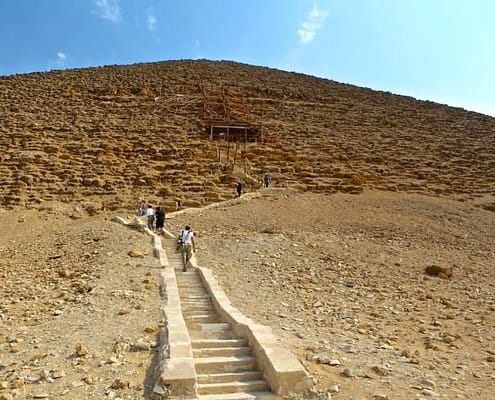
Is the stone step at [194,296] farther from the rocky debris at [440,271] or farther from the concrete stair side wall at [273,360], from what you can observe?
the rocky debris at [440,271]

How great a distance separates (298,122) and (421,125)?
908 centimetres

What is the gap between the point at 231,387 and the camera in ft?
14.2

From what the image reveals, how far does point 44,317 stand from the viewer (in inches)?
270

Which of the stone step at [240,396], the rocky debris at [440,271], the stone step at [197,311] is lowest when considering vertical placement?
the stone step at [240,396]

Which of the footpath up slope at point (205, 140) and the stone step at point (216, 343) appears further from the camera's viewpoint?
the footpath up slope at point (205, 140)

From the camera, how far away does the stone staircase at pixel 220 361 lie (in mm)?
4277

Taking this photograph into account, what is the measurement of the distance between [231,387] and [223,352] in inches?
28.9

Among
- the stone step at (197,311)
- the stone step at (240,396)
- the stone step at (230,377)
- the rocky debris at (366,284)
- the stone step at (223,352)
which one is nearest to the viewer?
the stone step at (240,396)

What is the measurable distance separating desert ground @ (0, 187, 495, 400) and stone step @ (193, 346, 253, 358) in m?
0.47

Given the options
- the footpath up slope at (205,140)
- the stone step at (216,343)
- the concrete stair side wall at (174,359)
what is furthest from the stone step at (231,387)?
the footpath up slope at (205,140)

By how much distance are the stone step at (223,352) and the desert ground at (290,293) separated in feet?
1.53

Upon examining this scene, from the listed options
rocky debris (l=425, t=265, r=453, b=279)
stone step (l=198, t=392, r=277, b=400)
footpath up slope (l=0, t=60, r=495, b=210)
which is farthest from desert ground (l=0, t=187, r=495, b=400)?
footpath up slope (l=0, t=60, r=495, b=210)

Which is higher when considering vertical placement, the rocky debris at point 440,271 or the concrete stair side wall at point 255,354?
the rocky debris at point 440,271

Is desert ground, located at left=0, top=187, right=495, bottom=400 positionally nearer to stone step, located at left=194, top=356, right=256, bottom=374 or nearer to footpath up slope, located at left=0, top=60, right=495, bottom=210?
stone step, located at left=194, top=356, right=256, bottom=374
